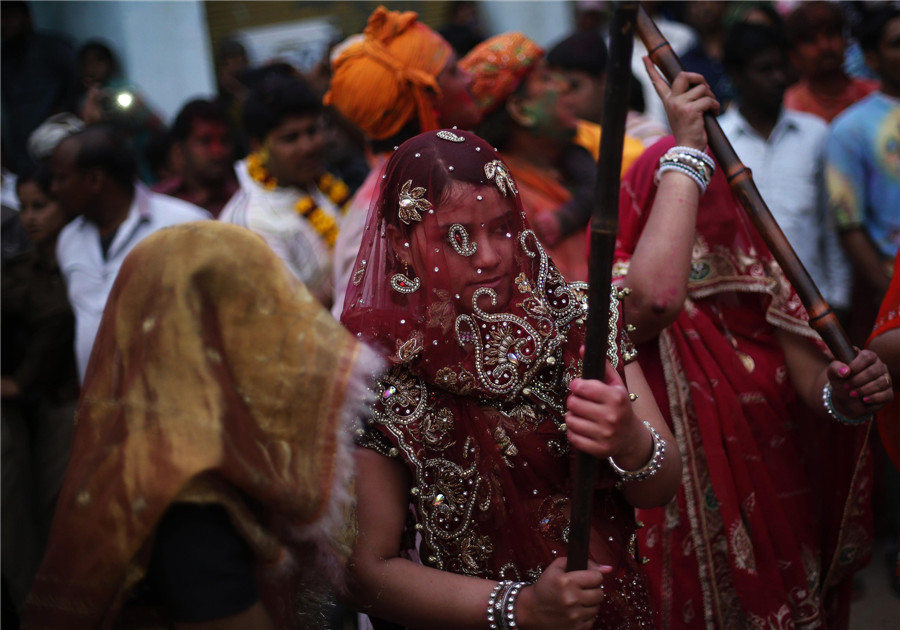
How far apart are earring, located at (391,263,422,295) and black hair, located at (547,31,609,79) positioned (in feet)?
9.52

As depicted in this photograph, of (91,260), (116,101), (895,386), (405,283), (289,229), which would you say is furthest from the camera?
(116,101)

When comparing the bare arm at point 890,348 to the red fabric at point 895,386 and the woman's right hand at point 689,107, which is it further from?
the woman's right hand at point 689,107

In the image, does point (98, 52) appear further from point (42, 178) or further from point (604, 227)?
point (604, 227)

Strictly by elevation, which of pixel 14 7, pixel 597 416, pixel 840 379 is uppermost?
pixel 14 7

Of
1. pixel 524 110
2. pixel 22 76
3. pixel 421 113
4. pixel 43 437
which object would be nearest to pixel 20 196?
pixel 43 437

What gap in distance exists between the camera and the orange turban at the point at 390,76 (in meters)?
3.43

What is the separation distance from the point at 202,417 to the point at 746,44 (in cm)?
386

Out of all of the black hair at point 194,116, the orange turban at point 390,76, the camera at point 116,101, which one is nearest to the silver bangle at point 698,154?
the orange turban at point 390,76

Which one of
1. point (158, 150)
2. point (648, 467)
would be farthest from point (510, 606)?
point (158, 150)

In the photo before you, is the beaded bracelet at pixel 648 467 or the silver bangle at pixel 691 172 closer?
the beaded bracelet at pixel 648 467

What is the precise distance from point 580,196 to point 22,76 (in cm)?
532

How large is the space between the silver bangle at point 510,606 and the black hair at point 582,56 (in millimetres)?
3193

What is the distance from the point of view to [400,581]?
175cm

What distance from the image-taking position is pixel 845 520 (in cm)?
261
